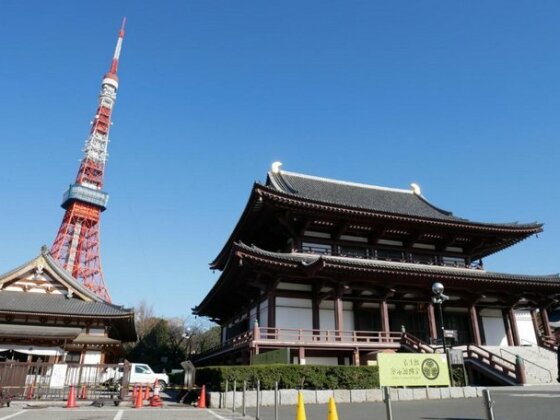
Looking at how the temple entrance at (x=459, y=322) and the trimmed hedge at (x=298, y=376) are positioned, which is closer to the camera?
the trimmed hedge at (x=298, y=376)

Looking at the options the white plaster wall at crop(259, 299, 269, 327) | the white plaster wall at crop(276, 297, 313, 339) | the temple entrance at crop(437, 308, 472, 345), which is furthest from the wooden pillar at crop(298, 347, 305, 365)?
the temple entrance at crop(437, 308, 472, 345)

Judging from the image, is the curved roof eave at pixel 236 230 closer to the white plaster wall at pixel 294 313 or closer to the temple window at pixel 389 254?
the white plaster wall at pixel 294 313

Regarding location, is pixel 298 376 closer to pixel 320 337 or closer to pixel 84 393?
pixel 320 337

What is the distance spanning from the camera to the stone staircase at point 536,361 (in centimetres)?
1858

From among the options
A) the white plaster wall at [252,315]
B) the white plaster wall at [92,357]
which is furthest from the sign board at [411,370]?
the white plaster wall at [92,357]

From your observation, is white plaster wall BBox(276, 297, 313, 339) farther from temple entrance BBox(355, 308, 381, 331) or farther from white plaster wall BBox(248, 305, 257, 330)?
white plaster wall BBox(248, 305, 257, 330)

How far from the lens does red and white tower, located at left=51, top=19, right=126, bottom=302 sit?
221 feet

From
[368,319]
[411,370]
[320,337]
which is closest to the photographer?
[411,370]

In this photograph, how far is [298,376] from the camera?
Result: 49.5 feet

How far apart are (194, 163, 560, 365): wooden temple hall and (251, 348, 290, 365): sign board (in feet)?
2.55

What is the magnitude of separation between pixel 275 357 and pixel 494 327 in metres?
17.6

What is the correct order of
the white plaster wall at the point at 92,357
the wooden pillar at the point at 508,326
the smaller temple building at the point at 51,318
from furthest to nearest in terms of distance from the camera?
the wooden pillar at the point at 508,326
the white plaster wall at the point at 92,357
the smaller temple building at the point at 51,318

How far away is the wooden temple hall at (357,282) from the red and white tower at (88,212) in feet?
151

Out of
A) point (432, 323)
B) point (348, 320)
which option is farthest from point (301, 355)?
point (432, 323)
